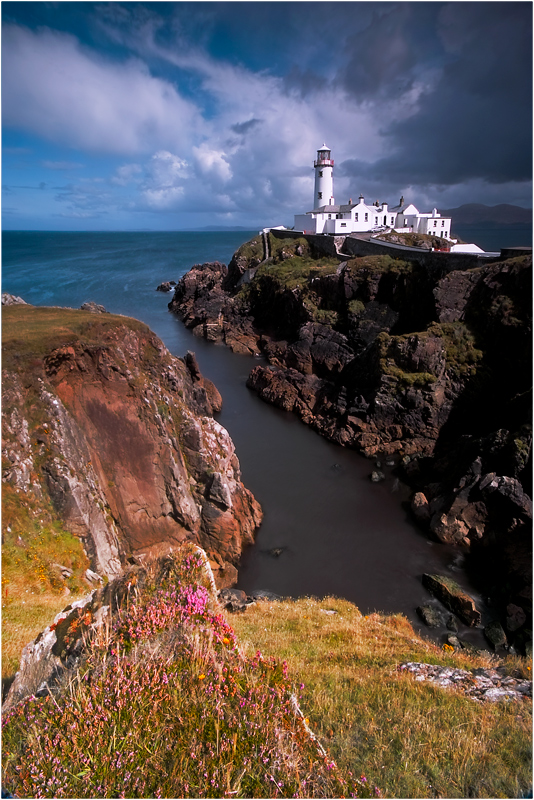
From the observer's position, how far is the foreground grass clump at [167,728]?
395 cm

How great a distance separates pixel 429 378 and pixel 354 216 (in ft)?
129

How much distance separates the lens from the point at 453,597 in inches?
611

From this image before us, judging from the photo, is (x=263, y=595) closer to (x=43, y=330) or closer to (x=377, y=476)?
(x=377, y=476)

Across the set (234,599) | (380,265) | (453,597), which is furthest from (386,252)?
(234,599)

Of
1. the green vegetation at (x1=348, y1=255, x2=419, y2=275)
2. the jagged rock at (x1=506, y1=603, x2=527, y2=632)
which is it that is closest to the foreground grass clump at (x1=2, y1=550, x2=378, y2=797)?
the jagged rock at (x1=506, y1=603, x2=527, y2=632)

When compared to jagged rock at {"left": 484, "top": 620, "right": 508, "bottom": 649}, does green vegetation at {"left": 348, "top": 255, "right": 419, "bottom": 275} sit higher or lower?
higher

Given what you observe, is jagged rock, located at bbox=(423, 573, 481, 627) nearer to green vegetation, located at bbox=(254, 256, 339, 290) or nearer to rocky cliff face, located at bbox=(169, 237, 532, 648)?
rocky cliff face, located at bbox=(169, 237, 532, 648)

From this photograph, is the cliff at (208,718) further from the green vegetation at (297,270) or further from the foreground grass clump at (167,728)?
the green vegetation at (297,270)

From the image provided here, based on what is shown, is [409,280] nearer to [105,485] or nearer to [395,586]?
[395,586]

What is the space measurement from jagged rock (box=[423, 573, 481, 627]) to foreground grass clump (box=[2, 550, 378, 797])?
12571mm

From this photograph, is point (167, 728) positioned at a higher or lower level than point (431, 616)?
higher

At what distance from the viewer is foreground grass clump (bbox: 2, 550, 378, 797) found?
3.95 metres

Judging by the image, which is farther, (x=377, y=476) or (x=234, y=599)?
(x=377, y=476)

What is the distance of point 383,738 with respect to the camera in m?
5.21
